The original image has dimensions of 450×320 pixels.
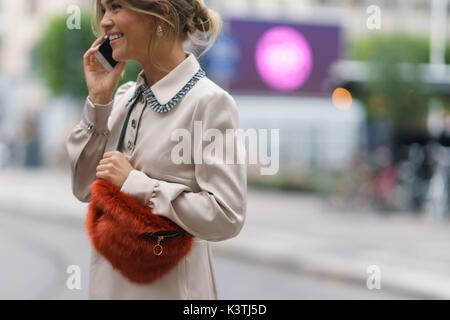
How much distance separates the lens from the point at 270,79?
3192cm

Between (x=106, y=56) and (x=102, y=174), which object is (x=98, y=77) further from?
(x=102, y=174)

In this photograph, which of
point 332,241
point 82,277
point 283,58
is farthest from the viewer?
point 283,58

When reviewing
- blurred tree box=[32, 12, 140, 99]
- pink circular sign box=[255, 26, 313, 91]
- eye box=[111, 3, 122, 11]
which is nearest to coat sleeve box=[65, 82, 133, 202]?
eye box=[111, 3, 122, 11]

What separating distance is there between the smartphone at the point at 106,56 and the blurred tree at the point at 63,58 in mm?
33238

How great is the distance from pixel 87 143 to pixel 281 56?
2907cm

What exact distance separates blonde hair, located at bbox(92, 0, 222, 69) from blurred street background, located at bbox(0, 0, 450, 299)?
0.91 feet

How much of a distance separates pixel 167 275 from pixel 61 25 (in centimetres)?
3784

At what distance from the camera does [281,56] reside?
102 feet

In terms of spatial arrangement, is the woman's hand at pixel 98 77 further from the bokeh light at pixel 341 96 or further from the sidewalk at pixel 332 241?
the bokeh light at pixel 341 96

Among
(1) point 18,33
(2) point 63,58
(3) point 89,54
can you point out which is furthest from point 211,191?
(1) point 18,33
